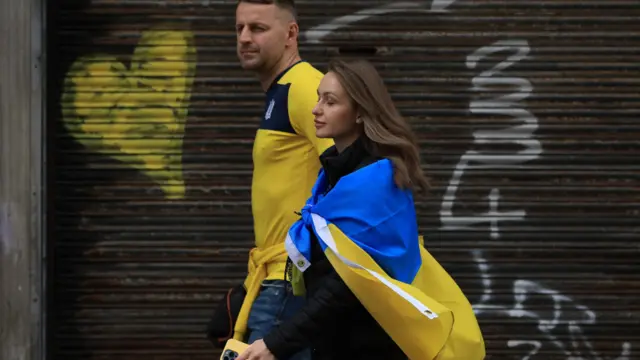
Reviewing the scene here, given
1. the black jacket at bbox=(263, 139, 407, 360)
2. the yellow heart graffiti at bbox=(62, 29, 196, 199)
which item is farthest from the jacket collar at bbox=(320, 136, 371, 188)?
the yellow heart graffiti at bbox=(62, 29, 196, 199)

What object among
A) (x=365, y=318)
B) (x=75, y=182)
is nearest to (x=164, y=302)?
(x=75, y=182)

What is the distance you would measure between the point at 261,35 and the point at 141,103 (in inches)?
92.8

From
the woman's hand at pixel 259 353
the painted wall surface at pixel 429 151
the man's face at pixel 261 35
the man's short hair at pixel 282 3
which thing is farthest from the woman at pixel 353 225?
the painted wall surface at pixel 429 151

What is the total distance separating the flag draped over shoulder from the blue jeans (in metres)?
0.54

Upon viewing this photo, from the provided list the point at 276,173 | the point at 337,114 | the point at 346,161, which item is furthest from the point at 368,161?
the point at 276,173

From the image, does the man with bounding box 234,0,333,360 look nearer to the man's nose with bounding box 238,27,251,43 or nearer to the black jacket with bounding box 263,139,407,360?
the man's nose with bounding box 238,27,251,43

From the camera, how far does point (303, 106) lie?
4.18 m

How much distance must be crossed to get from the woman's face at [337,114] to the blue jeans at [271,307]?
0.71 metres

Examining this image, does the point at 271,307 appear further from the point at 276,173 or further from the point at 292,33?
the point at 292,33

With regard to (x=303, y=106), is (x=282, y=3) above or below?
above

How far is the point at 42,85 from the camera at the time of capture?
6465 millimetres

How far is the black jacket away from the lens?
3.42 metres

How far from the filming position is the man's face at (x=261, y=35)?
4.38 metres

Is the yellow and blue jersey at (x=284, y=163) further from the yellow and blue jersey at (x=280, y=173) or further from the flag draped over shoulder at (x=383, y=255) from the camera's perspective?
the flag draped over shoulder at (x=383, y=255)
